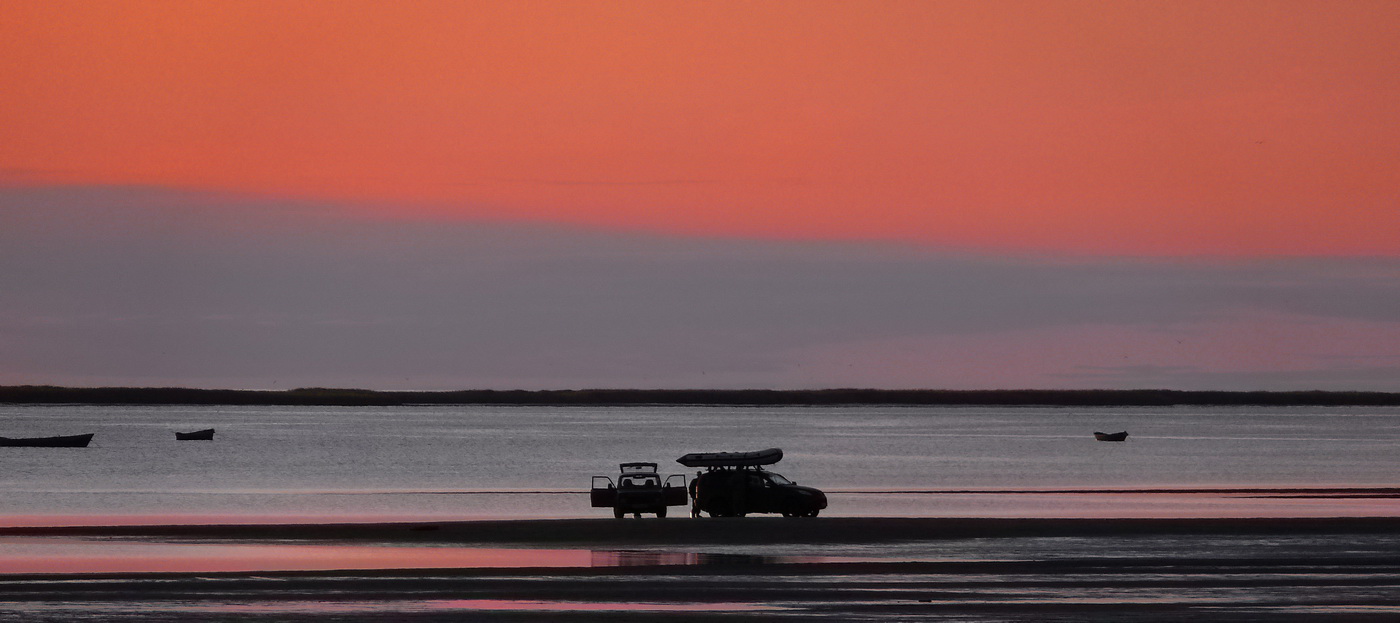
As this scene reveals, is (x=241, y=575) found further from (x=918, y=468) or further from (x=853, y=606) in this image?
(x=918, y=468)

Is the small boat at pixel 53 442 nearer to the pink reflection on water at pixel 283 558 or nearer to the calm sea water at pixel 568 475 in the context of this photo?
the calm sea water at pixel 568 475

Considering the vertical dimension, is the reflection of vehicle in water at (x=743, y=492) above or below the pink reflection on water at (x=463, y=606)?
above

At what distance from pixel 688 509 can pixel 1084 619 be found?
37955 millimetres

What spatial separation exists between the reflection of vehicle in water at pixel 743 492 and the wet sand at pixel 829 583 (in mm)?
5978

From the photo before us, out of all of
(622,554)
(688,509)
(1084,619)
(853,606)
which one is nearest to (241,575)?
(622,554)

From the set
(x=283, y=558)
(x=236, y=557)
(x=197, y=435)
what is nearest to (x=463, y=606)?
(x=283, y=558)

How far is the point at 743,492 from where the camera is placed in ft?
167

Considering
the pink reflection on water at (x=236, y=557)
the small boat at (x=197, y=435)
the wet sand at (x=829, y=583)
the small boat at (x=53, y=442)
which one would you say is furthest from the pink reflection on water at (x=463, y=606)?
the small boat at (x=197, y=435)

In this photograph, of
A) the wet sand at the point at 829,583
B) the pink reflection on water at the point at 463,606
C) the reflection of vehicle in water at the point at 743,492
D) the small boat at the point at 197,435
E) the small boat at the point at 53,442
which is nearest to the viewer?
the wet sand at the point at 829,583

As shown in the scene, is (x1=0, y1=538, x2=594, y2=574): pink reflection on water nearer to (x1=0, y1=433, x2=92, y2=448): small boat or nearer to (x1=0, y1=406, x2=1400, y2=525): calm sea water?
(x1=0, y1=406, x2=1400, y2=525): calm sea water

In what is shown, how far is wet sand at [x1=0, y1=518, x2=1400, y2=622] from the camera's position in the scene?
2598 centimetres

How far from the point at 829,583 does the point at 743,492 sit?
2054 cm

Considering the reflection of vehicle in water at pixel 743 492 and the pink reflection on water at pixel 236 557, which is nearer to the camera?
the pink reflection on water at pixel 236 557

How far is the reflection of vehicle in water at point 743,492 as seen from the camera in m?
50.4
